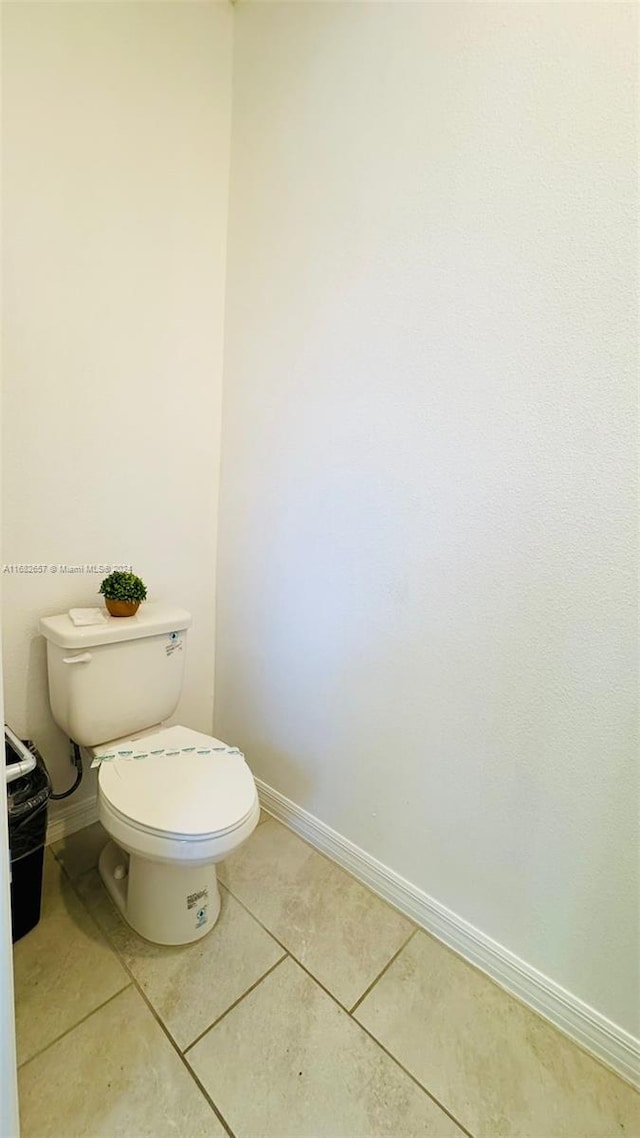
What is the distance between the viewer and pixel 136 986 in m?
1.08

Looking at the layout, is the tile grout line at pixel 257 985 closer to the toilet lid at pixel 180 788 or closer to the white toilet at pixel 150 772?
the white toilet at pixel 150 772

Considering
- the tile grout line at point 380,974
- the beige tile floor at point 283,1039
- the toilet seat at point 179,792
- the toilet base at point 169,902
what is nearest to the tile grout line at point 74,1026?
the beige tile floor at point 283,1039

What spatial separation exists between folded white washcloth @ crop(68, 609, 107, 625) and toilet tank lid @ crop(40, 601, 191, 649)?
Answer: 0.04ft

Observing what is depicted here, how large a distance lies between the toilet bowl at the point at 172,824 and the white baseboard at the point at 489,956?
1.24ft

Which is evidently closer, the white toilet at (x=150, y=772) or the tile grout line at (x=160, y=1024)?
the tile grout line at (x=160, y=1024)

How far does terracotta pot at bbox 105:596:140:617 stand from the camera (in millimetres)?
1337

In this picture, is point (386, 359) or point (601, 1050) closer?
point (601, 1050)

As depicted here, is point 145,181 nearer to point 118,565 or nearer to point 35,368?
point 35,368

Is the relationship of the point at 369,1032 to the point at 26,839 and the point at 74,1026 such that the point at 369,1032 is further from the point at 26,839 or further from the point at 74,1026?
the point at 26,839

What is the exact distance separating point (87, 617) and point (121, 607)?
90mm

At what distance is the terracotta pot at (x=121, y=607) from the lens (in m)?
1.34

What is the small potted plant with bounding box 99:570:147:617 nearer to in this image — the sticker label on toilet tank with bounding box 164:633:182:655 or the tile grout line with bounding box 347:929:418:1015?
the sticker label on toilet tank with bounding box 164:633:182:655

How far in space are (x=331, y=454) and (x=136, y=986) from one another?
4.58ft

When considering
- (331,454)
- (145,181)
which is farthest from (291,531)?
(145,181)
